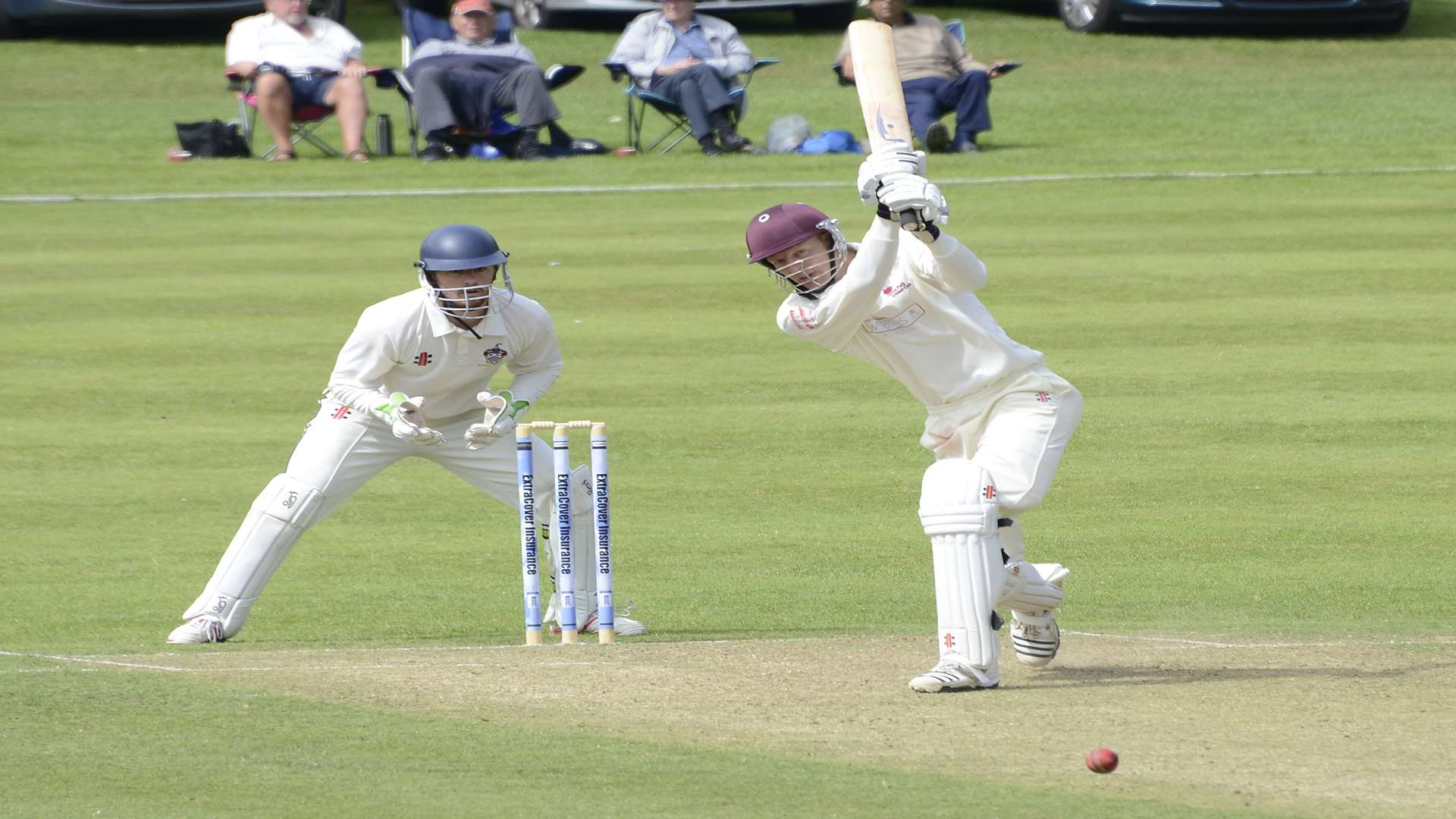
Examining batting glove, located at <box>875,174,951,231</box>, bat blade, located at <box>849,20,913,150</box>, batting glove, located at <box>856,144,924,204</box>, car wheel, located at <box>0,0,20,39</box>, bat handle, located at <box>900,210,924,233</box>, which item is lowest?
car wheel, located at <box>0,0,20,39</box>

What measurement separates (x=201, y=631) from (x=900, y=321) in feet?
8.95

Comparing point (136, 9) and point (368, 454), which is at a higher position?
point (136, 9)

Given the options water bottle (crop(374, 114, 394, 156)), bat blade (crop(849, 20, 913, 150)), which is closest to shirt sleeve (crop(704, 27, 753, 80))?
water bottle (crop(374, 114, 394, 156))

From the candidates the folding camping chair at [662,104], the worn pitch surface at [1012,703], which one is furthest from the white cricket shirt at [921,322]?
the folding camping chair at [662,104]

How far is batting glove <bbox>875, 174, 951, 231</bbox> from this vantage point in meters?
5.72

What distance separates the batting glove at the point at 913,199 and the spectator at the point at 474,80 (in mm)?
10551

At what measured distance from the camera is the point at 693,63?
54.3 ft

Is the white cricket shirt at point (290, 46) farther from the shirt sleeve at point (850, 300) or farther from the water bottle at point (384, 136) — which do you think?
the shirt sleeve at point (850, 300)

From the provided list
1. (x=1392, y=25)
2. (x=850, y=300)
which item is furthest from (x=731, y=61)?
(x=850, y=300)

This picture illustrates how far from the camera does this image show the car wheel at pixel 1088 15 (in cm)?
2120

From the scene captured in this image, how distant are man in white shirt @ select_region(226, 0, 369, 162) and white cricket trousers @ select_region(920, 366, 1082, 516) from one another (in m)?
10.9

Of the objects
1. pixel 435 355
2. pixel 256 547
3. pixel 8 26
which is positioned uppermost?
pixel 435 355

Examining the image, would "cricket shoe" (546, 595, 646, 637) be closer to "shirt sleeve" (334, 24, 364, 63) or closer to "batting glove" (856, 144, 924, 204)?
"batting glove" (856, 144, 924, 204)

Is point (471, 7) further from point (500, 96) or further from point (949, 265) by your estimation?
point (949, 265)
